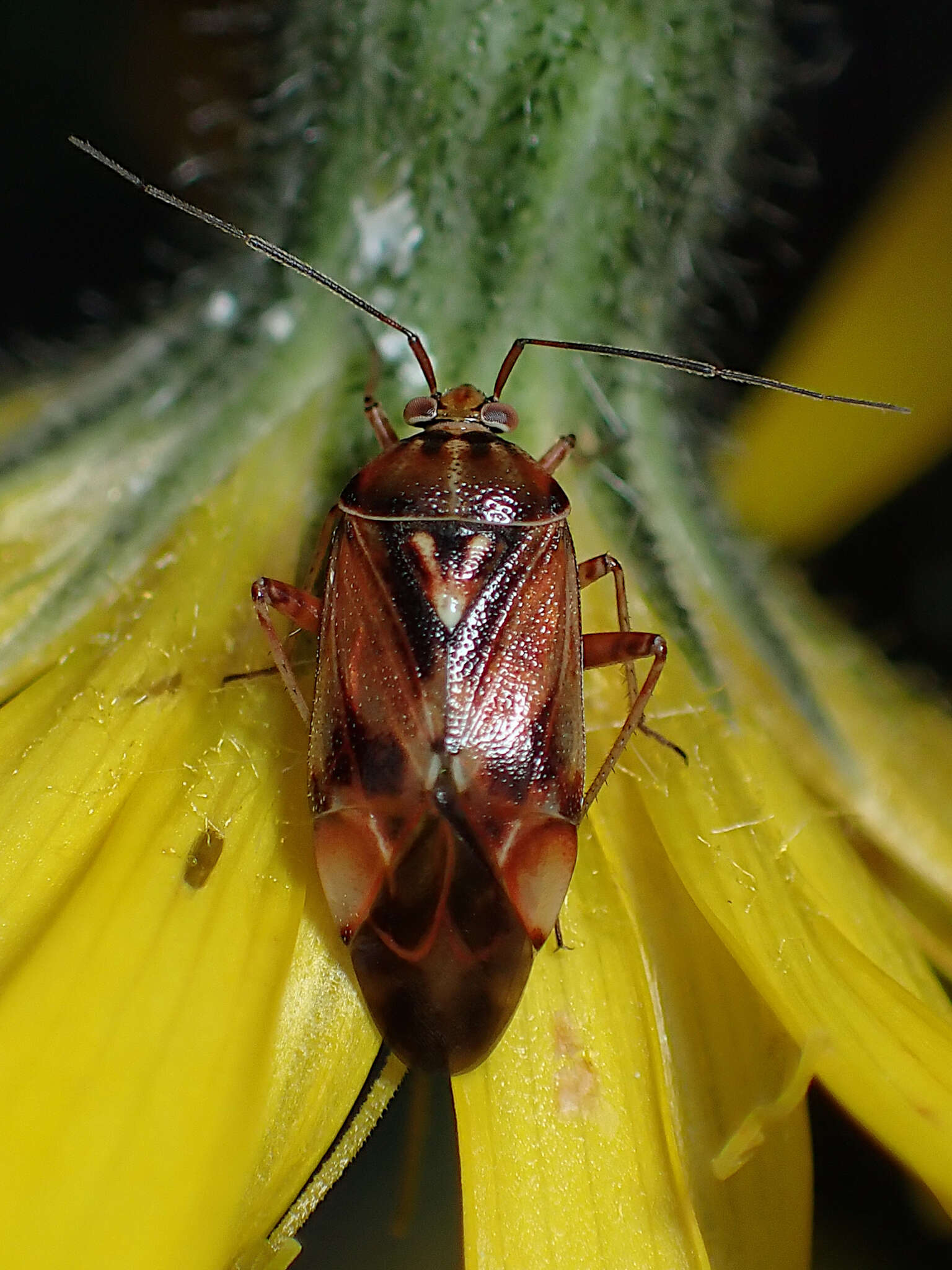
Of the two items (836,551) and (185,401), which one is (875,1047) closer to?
(185,401)

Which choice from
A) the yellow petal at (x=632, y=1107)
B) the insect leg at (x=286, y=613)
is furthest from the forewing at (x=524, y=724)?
the insect leg at (x=286, y=613)

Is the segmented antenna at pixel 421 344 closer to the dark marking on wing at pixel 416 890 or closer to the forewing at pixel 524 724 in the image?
the forewing at pixel 524 724

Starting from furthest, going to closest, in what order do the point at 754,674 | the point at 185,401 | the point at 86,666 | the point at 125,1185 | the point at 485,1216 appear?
the point at 185,401
the point at 754,674
the point at 86,666
the point at 485,1216
the point at 125,1185

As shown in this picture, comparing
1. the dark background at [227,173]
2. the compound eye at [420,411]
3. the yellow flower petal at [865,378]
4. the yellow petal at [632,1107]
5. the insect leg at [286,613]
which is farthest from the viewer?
the yellow flower petal at [865,378]

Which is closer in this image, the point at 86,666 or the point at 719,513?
the point at 86,666

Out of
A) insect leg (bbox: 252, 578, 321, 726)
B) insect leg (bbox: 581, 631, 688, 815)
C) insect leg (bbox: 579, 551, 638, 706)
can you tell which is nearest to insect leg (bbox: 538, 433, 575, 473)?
insect leg (bbox: 579, 551, 638, 706)

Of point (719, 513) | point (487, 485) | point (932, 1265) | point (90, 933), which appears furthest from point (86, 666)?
point (932, 1265)
